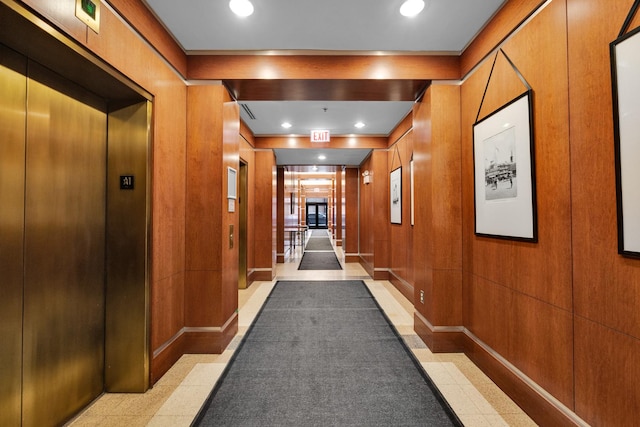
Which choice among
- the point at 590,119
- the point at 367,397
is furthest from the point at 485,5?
the point at 367,397

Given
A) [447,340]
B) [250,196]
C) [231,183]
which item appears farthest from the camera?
[250,196]

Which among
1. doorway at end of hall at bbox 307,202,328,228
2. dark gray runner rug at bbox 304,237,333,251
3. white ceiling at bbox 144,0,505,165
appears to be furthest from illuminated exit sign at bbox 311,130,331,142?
doorway at end of hall at bbox 307,202,328,228

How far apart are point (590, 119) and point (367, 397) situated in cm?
247

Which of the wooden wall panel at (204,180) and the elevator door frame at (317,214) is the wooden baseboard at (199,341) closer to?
the wooden wall panel at (204,180)

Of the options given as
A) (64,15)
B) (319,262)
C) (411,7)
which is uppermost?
(411,7)

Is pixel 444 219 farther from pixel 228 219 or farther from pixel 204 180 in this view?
pixel 204 180

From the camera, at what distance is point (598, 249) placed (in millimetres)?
1709

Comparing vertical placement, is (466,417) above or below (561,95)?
below

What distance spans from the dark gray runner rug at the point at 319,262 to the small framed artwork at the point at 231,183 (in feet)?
16.5

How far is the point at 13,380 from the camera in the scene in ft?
5.93

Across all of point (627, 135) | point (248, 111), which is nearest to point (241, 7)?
point (248, 111)

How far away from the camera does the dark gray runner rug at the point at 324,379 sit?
2250 millimetres

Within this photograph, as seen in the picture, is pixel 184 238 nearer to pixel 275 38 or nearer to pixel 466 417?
pixel 275 38

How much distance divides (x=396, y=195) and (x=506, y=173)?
139 inches
